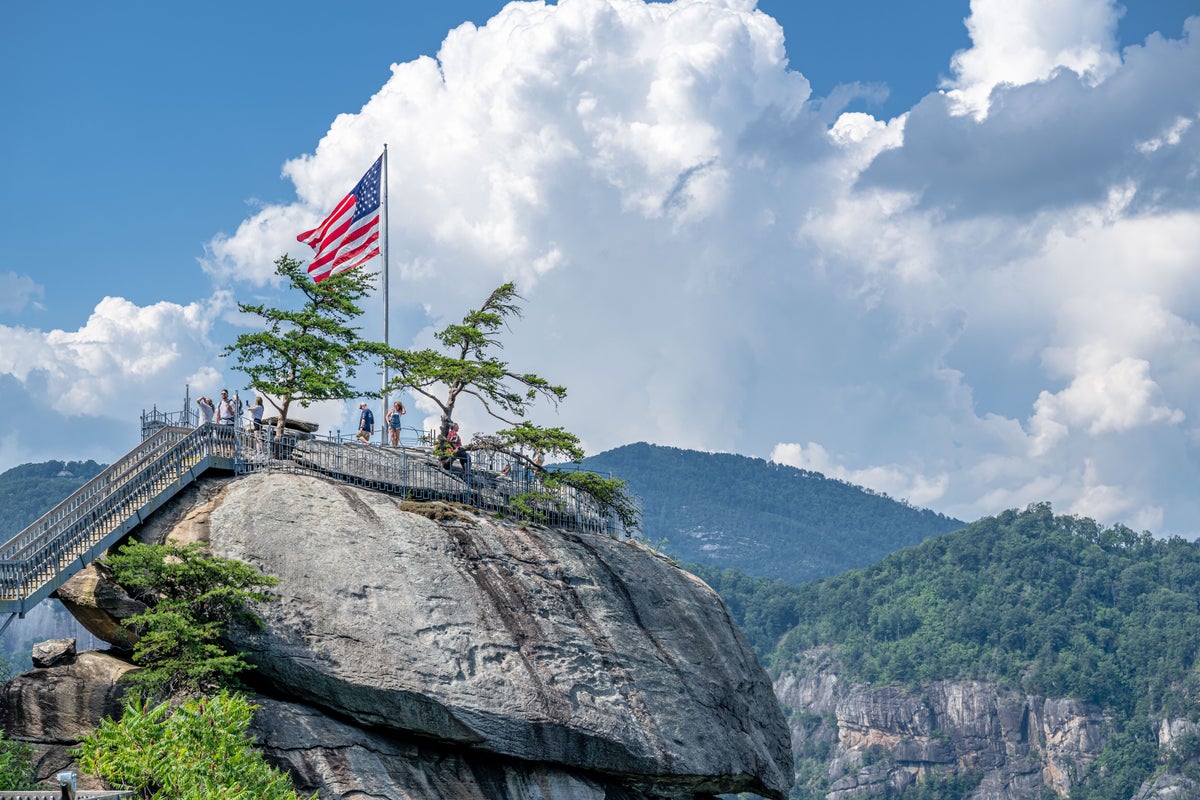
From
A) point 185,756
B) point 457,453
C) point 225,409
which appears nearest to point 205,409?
point 225,409

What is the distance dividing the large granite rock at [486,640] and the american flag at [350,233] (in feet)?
28.5

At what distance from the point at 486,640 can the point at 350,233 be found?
1445 centimetres

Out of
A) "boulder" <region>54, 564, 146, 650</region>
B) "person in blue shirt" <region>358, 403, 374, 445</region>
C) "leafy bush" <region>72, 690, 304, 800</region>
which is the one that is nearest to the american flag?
"person in blue shirt" <region>358, 403, 374, 445</region>

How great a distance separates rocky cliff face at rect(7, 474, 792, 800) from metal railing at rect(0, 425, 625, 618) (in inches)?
28.9

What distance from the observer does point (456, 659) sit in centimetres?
2978

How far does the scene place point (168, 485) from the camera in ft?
105

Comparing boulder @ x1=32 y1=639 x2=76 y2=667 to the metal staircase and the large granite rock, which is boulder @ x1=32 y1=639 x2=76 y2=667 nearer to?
the metal staircase

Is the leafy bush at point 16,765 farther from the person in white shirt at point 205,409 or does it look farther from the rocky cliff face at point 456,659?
the person in white shirt at point 205,409

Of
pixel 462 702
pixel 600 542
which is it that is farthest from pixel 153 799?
pixel 600 542

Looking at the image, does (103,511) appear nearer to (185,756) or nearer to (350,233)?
(185,756)

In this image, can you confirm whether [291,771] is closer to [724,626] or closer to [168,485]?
[168,485]

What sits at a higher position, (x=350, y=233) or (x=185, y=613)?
(x=350, y=233)

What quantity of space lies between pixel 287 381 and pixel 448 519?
5323mm

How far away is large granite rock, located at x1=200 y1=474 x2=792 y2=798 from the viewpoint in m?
29.2
